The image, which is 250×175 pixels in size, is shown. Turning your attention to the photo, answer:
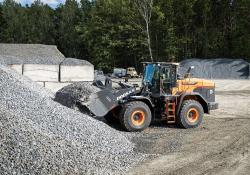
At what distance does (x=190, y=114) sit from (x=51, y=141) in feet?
22.2

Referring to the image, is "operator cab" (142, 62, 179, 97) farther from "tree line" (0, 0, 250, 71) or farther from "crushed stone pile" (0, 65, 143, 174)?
"tree line" (0, 0, 250, 71)

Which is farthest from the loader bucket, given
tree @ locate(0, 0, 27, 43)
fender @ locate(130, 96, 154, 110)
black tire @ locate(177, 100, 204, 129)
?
tree @ locate(0, 0, 27, 43)

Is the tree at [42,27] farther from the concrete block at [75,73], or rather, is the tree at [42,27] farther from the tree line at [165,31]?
the concrete block at [75,73]

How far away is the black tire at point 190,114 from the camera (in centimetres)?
1389

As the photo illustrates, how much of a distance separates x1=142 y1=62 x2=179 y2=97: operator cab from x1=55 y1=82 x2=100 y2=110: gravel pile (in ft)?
6.81

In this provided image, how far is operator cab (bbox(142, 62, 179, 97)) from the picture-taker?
13938 millimetres

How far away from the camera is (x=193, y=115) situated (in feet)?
46.6

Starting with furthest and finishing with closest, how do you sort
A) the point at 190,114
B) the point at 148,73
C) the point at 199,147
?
the point at 148,73 < the point at 190,114 < the point at 199,147

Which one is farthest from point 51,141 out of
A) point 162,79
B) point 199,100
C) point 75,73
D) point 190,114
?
Result: point 75,73

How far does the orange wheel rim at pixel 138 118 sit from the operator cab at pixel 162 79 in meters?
1.03

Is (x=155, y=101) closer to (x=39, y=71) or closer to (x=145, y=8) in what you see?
(x=39, y=71)

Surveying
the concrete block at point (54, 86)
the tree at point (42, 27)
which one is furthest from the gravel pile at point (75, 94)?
the tree at point (42, 27)

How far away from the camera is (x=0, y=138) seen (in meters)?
8.00

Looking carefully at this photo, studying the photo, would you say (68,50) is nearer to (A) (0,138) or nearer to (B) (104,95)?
(B) (104,95)
